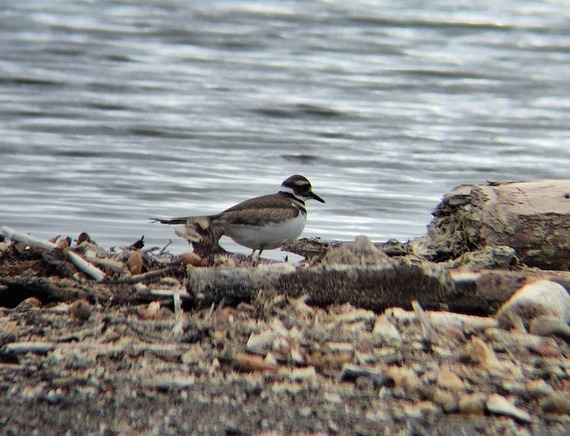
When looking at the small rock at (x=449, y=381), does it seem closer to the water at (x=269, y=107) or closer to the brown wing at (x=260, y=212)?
the brown wing at (x=260, y=212)

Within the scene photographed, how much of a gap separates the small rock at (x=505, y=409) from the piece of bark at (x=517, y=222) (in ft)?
7.65

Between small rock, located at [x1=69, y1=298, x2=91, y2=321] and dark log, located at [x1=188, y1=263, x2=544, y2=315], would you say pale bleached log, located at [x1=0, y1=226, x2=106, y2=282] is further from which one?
dark log, located at [x1=188, y1=263, x2=544, y2=315]

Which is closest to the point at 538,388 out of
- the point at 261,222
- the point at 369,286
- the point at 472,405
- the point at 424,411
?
the point at 472,405

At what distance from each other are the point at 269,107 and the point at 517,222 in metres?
9.63

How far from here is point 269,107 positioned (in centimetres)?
1566

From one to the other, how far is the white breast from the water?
620 mm

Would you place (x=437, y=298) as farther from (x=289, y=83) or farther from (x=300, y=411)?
(x=289, y=83)

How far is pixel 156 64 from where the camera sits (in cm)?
1850

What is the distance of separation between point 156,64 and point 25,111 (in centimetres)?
382

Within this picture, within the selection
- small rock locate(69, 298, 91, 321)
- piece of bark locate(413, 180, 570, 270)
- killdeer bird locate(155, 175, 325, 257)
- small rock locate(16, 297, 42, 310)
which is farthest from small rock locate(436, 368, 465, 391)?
killdeer bird locate(155, 175, 325, 257)

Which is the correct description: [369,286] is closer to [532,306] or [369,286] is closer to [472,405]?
[532,306]

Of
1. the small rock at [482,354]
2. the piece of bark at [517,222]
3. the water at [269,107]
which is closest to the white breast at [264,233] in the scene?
the water at [269,107]

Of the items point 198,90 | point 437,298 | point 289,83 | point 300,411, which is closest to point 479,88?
point 289,83

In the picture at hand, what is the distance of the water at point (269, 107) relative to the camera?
10.4m
